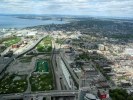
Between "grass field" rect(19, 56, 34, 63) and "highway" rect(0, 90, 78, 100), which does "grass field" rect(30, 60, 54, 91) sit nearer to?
"highway" rect(0, 90, 78, 100)

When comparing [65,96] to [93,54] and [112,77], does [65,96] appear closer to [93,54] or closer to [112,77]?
[112,77]

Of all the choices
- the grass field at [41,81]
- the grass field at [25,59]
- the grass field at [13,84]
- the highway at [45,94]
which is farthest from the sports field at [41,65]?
the highway at [45,94]

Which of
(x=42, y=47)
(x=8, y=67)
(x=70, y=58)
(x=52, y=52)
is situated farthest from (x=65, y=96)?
(x=42, y=47)

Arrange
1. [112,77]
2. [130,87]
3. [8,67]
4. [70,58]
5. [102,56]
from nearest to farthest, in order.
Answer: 1. [130,87]
2. [112,77]
3. [8,67]
4. [70,58]
5. [102,56]

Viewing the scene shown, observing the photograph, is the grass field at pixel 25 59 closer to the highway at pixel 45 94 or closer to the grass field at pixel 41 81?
the grass field at pixel 41 81

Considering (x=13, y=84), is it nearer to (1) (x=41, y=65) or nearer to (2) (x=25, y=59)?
(1) (x=41, y=65)

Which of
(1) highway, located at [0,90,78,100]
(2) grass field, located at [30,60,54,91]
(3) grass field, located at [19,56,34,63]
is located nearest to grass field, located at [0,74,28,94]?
(2) grass field, located at [30,60,54,91]
